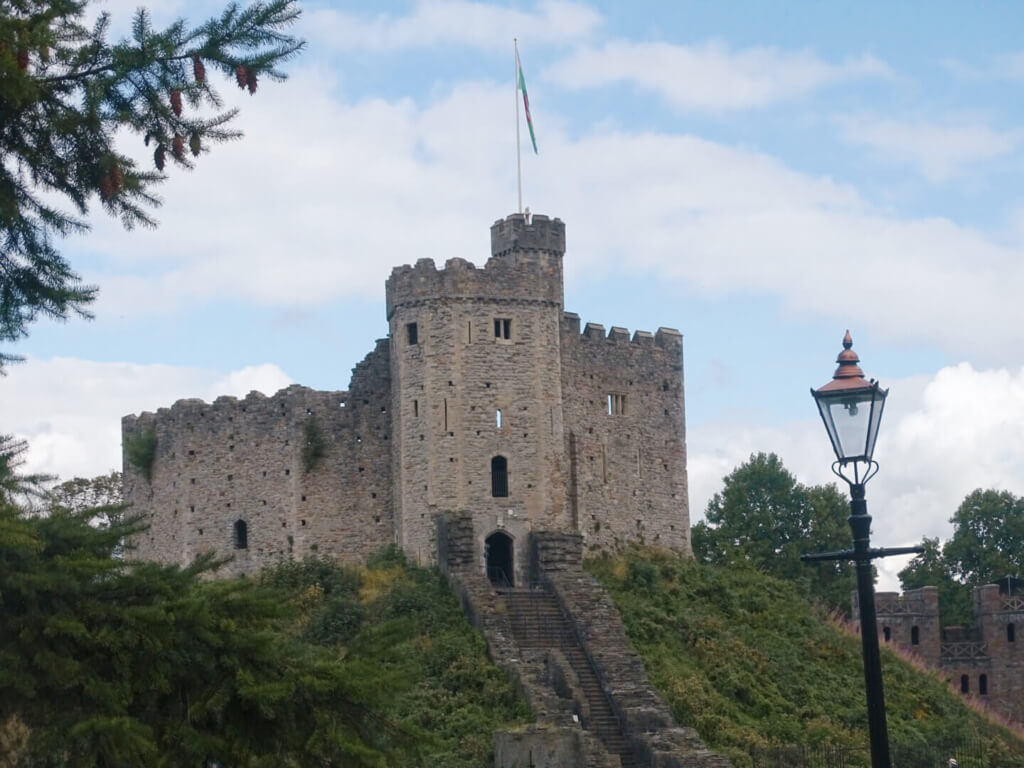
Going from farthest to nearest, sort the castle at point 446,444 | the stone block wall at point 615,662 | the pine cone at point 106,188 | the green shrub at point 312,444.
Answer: the green shrub at point 312,444 → the castle at point 446,444 → the stone block wall at point 615,662 → the pine cone at point 106,188

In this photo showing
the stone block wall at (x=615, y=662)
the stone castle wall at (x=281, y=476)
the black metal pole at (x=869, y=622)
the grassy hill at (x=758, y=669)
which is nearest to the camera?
the black metal pole at (x=869, y=622)

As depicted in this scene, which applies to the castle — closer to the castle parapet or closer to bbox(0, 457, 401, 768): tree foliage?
the castle parapet

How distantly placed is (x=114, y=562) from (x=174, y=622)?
577mm

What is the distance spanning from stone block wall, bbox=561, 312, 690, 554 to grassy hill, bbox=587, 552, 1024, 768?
3.68ft

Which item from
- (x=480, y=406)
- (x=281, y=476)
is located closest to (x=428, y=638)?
(x=480, y=406)

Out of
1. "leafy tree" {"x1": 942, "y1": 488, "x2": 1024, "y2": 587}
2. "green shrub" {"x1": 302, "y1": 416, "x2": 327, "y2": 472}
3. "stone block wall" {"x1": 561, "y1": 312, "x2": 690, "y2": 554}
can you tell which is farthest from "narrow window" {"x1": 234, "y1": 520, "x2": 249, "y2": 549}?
"leafy tree" {"x1": 942, "y1": 488, "x2": 1024, "y2": 587}

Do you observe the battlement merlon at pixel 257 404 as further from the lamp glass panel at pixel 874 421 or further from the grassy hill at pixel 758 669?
the lamp glass panel at pixel 874 421

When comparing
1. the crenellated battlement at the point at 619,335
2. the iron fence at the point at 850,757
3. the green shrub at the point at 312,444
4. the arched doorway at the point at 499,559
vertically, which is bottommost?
the iron fence at the point at 850,757

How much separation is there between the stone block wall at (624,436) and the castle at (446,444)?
52 millimetres

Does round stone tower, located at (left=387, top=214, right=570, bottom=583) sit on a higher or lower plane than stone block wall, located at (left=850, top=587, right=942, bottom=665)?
higher

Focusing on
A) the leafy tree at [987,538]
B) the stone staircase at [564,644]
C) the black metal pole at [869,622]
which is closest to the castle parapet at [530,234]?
the stone staircase at [564,644]

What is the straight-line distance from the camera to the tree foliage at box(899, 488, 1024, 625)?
3223 inches

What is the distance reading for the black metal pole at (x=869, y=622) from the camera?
45.2ft

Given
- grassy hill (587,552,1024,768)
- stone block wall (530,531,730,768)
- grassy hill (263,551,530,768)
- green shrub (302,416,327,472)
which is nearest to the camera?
grassy hill (263,551,530,768)
